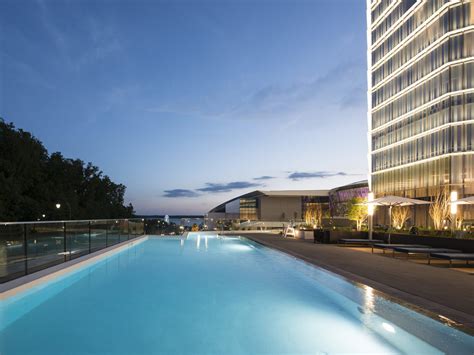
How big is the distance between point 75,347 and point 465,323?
468cm

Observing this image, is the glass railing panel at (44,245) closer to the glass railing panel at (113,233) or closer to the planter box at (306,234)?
the glass railing panel at (113,233)

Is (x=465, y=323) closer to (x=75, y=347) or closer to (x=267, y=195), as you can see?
(x=75, y=347)

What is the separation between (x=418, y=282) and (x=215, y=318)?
12.5 feet

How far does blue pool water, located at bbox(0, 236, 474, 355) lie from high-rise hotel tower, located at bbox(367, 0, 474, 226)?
96.7 ft

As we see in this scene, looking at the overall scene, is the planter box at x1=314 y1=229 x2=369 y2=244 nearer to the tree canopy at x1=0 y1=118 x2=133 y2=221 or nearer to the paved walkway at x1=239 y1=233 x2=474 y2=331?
the paved walkway at x1=239 y1=233 x2=474 y2=331

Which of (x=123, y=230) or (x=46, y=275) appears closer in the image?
(x=46, y=275)

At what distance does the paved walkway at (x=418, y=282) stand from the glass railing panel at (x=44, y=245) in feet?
20.8

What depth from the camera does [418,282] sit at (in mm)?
7574

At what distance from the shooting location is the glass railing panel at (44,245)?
8.75 metres

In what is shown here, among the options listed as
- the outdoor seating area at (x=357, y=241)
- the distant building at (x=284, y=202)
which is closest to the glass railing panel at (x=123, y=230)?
the outdoor seating area at (x=357, y=241)

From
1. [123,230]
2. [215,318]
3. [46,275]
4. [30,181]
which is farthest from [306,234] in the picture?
[30,181]

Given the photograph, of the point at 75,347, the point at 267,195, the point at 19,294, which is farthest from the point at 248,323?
the point at 267,195

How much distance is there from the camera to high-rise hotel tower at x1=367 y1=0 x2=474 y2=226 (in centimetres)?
3347

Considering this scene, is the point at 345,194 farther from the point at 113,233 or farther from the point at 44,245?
the point at 44,245
